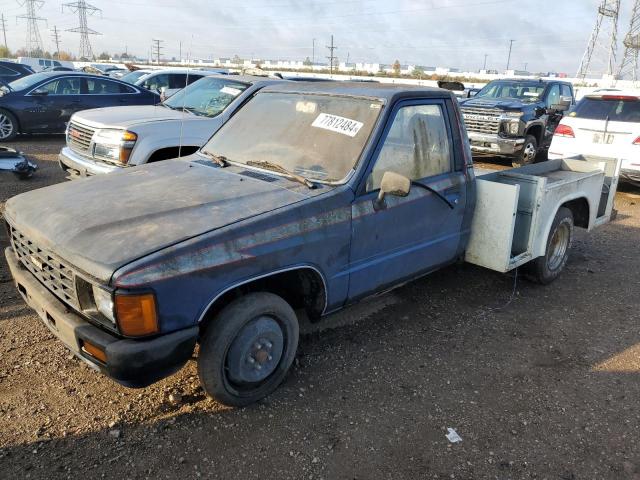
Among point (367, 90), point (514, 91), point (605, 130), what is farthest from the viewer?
Answer: point (514, 91)

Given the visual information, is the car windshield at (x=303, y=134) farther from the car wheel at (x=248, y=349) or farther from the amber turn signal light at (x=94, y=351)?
the amber turn signal light at (x=94, y=351)

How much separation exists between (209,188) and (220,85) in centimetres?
511

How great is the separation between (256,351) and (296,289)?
1.67 feet

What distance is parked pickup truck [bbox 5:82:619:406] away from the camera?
258 cm

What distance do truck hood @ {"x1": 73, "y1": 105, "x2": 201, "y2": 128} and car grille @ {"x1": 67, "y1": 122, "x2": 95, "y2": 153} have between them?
74 millimetres

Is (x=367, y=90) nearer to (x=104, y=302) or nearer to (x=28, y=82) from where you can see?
(x=104, y=302)

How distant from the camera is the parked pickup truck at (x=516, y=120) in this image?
1066 cm

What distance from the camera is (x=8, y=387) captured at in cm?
321

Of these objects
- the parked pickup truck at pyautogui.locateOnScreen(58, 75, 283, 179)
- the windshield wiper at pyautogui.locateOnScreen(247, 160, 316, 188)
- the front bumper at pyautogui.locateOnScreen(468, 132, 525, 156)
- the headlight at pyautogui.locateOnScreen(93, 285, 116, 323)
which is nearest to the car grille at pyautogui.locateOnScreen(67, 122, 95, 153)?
the parked pickup truck at pyautogui.locateOnScreen(58, 75, 283, 179)

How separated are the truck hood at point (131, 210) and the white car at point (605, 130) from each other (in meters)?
6.98

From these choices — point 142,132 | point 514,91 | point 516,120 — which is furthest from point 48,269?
point 514,91

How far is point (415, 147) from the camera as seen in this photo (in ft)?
12.6

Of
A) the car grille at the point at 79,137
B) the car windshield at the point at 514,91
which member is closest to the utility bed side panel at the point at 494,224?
the car grille at the point at 79,137

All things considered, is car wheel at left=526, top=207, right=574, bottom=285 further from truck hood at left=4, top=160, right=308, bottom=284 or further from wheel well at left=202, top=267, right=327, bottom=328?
truck hood at left=4, top=160, right=308, bottom=284
